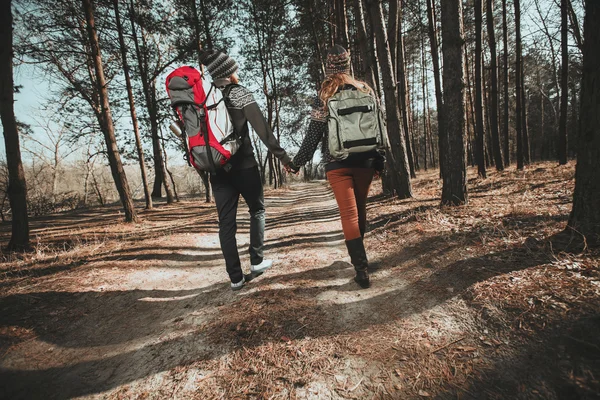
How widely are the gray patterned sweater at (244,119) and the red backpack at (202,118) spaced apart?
5.4 inches

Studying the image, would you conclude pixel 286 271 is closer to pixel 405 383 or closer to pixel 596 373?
pixel 405 383

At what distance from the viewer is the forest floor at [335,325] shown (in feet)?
5.15

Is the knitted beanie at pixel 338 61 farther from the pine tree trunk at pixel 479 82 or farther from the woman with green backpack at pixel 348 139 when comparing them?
the pine tree trunk at pixel 479 82

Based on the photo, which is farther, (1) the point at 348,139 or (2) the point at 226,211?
(2) the point at 226,211

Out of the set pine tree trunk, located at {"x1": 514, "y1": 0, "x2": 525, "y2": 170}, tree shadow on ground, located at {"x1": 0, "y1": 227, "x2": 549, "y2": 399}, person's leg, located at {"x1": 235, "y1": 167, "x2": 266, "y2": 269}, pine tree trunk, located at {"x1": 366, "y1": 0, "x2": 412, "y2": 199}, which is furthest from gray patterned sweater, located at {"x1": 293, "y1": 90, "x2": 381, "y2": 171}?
pine tree trunk, located at {"x1": 514, "y1": 0, "x2": 525, "y2": 170}

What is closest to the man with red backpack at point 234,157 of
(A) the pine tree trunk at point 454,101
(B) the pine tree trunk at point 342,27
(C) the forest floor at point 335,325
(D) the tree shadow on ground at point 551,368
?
(C) the forest floor at point 335,325

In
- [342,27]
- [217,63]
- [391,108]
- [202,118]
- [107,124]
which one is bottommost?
[202,118]

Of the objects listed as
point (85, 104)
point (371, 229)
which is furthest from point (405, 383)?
point (85, 104)

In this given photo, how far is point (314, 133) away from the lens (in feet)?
9.10

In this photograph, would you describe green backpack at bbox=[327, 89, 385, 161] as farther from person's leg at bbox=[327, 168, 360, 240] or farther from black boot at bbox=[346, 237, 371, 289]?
black boot at bbox=[346, 237, 371, 289]

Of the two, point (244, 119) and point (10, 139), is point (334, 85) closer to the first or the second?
point (244, 119)

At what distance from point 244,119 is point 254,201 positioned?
3.00 feet

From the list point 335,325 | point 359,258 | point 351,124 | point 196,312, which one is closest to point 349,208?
point 359,258

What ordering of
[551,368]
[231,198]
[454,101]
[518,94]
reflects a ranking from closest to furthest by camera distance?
1. [551,368]
2. [231,198]
3. [454,101]
4. [518,94]
